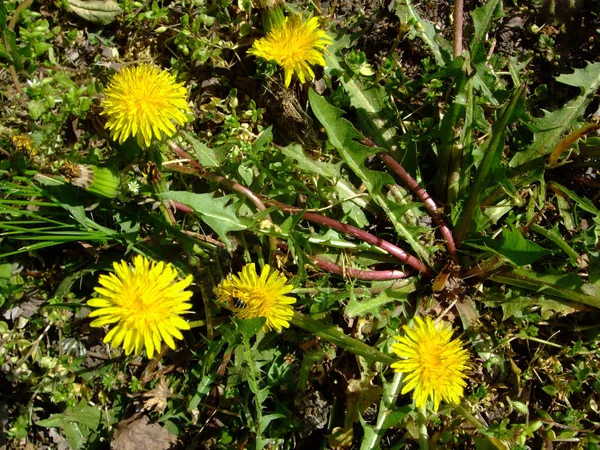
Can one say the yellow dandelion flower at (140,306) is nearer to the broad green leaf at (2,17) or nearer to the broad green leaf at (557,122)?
the broad green leaf at (2,17)

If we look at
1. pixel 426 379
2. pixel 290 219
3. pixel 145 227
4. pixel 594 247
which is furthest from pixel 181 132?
pixel 594 247

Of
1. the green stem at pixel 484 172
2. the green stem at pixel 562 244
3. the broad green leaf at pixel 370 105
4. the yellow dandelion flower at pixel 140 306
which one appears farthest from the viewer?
the broad green leaf at pixel 370 105

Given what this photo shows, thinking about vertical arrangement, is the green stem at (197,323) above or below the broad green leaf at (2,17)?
below

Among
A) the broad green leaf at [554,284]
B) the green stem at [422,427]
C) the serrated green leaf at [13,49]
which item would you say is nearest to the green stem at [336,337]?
the green stem at [422,427]

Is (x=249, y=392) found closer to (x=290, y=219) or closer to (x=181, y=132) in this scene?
(x=290, y=219)

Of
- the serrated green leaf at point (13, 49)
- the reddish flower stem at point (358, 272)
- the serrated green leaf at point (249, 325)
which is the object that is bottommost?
the serrated green leaf at point (249, 325)

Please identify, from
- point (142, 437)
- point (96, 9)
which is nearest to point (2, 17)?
point (96, 9)

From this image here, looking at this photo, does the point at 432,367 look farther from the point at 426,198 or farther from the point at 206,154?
the point at 206,154
